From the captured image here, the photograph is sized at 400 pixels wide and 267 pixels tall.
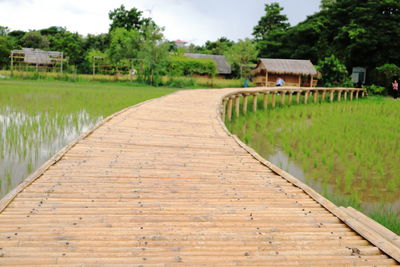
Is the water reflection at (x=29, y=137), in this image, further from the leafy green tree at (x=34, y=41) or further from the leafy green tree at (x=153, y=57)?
the leafy green tree at (x=34, y=41)

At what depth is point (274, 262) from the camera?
172cm

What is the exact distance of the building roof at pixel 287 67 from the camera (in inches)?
868

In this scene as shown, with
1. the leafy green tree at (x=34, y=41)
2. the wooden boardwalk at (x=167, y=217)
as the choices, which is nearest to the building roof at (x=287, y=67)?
the wooden boardwalk at (x=167, y=217)

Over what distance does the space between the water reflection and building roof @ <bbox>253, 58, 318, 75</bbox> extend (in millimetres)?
15803

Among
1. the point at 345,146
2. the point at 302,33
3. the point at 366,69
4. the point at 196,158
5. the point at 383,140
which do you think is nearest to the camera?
the point at 196,158

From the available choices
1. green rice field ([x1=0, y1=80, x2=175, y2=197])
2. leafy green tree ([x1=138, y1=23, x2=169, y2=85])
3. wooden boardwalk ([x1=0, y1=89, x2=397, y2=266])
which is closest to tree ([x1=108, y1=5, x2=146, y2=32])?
leafy green tree ([x1=138, y1=23, x2=169, y2=85])

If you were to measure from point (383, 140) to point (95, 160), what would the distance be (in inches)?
221

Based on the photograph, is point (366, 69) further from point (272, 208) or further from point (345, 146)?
point (272, 208)

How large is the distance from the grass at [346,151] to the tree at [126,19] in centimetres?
2556

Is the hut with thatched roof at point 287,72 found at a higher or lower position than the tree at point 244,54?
lower

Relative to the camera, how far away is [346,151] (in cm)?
616

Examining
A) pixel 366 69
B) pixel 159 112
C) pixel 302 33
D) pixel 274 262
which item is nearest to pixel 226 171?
pixel 274 262

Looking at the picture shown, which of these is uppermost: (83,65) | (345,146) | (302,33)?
(302,33)

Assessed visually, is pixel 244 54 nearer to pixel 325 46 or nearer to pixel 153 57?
pixel 325 46
